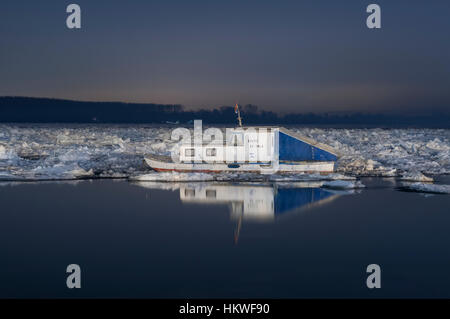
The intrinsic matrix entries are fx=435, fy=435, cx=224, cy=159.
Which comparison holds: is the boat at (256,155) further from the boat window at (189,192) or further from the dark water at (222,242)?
the dark water at (222,242)

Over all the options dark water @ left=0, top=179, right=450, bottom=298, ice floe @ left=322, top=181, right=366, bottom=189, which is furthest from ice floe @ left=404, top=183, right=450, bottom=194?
ice floe @ left=322, top=181, right=366, bottom=189

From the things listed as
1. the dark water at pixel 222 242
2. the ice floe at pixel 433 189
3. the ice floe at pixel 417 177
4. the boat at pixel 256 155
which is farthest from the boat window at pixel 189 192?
the ice floe at pixel 417 177

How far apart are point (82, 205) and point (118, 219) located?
2649 mm

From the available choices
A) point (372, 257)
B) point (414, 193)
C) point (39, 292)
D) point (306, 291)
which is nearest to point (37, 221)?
point (39, 292)

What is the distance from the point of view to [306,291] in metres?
9.05

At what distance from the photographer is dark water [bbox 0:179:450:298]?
936 centimetres

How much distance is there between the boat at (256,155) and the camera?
24.4 meters

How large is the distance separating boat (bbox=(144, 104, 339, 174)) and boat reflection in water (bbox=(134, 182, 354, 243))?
2.26 m

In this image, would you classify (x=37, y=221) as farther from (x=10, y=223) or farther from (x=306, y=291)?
(x=306, y=291)

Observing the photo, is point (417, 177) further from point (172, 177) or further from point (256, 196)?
point (172, 177)

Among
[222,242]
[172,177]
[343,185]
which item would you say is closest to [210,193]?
[172,177]

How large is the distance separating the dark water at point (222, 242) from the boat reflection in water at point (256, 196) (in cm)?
8

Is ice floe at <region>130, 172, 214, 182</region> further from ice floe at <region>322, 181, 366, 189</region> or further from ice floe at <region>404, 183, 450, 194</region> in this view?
ice floe at <region>404, 183, 450, 194</region>
